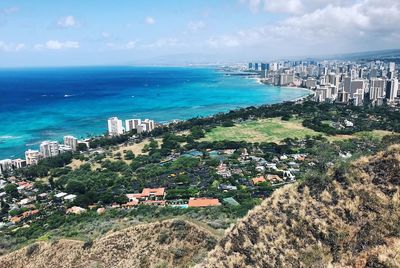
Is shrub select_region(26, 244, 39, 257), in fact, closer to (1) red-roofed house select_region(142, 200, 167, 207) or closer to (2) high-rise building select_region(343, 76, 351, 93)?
(1) red-roofed house select_region(142, 200, 167, 207)

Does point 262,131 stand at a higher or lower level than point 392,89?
lower

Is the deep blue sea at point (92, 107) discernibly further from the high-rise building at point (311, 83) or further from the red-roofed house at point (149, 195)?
the red-roofed house at point (149, 195)

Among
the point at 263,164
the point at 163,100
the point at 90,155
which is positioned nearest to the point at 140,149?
the point at 90,155

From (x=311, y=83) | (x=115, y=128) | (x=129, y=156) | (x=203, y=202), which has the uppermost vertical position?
(x=311, y=83)

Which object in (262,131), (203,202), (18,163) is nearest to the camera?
(203,202)

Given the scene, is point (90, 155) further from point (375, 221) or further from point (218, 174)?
point (375, 221)

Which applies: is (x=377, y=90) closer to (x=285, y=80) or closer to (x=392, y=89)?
(x=392, y=89)

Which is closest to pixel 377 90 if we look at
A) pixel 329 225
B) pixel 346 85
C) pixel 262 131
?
pixel 346 85
